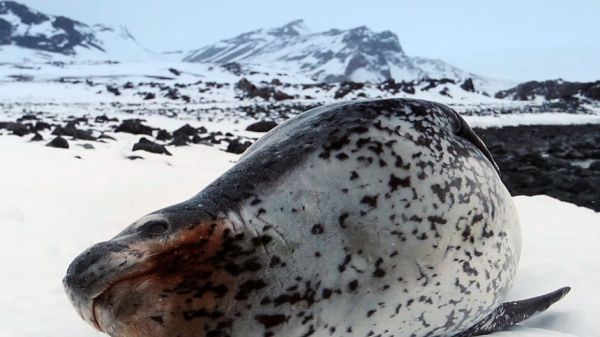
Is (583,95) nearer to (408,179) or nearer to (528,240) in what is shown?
(528,240)

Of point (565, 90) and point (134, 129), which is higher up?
point (565, 90)

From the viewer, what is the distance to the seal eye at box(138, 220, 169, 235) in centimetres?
141

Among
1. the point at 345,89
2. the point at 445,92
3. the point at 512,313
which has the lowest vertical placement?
the point at 512,313

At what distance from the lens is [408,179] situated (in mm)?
1789

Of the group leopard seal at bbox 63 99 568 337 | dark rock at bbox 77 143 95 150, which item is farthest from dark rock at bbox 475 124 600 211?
dark rock at bbox 77 143 95 150

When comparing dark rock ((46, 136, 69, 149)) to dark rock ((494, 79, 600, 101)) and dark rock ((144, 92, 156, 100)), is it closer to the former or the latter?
dark rock ((144, 92, 156, 100))

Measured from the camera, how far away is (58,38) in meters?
94.6

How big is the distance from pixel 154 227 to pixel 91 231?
2307 millimetres

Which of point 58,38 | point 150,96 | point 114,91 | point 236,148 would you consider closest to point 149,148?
point 236,148

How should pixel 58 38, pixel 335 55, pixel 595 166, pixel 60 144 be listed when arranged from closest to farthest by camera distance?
pixel 60 144 → pixel 595 166 → pixel 58 38 → pixel 335 55

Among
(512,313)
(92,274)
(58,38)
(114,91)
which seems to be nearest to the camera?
(92,274)

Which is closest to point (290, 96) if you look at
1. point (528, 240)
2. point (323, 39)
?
point (528, 240)

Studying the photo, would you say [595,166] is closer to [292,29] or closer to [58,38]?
[58,38]

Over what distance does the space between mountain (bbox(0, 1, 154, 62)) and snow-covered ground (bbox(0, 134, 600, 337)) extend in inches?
3002
